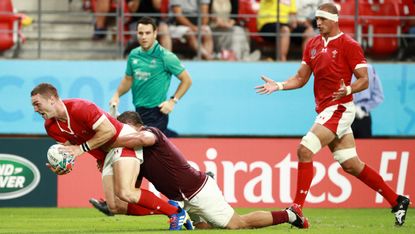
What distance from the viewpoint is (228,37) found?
18.3 meters

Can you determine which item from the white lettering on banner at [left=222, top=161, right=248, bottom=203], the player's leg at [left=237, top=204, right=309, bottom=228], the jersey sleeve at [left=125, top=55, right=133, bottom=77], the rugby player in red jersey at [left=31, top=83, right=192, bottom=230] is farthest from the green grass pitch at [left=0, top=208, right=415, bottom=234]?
the jersey sleeve at [left=125, top=55, right=133, bottom=77]

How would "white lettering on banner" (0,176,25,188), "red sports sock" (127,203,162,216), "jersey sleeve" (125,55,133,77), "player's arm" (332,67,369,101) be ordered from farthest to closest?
"white lettering on banner" (0,176,25,188) → "jersey sleeve" (125,55,133,77) → "player's arm" (332,67,369,101) → "red sports sock" (127,203,162,216)

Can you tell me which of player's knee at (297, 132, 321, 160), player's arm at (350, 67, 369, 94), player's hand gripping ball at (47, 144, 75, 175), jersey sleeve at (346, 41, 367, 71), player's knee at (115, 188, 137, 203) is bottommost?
player's knee at (115, 188, 137, 203)

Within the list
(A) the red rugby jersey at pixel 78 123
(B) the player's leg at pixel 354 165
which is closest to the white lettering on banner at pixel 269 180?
(B) the player's leg at pixel 354 165

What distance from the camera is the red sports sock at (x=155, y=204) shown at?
10945 millimetres

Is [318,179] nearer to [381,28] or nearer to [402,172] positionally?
[402,172]

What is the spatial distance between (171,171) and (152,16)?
749 centimetres

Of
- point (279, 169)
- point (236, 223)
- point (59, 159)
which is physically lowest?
point (279, 169)

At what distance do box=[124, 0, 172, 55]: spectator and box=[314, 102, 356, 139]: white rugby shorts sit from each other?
6.11m

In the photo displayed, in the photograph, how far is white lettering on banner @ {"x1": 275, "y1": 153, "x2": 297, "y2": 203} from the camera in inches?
640

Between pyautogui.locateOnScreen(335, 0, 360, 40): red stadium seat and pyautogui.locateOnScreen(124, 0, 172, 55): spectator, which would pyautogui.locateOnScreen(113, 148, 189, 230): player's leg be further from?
pyautogui.locateOnScreen(335, 0, 360, 40): red stadium seat

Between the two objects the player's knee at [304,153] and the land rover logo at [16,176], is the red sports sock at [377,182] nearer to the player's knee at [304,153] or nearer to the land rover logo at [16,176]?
the player's knee at [304,153]

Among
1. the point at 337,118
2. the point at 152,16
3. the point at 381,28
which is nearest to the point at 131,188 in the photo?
the point at 337,118

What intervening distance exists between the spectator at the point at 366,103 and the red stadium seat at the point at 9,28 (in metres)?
5.42
